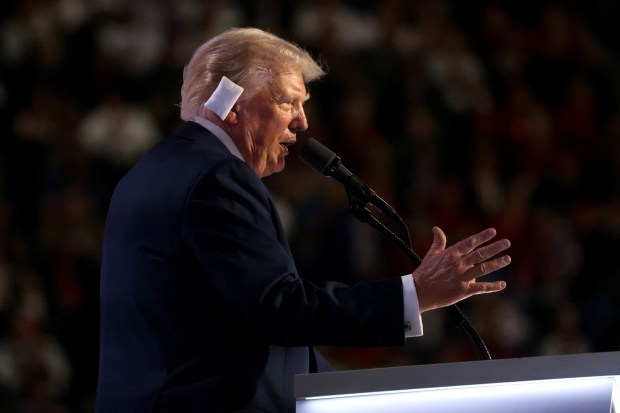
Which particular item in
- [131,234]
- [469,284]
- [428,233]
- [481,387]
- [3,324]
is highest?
[428,233]

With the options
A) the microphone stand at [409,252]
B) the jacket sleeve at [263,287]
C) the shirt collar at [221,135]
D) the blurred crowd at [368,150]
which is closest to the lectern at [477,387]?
the jacket sleeve at [263,287]

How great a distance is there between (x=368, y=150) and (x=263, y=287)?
3622 mm

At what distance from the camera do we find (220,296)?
200 cm

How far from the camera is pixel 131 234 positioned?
212cm

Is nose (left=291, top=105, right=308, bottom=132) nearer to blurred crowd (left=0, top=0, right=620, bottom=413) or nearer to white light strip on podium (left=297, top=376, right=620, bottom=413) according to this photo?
white light strip on podium (left=297, top=376, right=620, bottom=413)

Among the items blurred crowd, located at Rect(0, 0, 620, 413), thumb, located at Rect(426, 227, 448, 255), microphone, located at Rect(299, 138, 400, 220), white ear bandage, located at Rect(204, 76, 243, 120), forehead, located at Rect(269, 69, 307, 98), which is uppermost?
blurred crowd, located at Rect(0, 0, 620, 413)

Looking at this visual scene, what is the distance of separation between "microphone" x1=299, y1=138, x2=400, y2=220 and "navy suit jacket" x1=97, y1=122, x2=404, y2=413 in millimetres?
175

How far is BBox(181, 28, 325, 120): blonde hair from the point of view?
2287mm

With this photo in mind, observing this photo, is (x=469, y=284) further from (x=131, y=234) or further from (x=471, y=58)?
(x=471, y=58)

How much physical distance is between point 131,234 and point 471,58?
4.33 m

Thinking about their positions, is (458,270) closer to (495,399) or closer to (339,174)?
(495,399)

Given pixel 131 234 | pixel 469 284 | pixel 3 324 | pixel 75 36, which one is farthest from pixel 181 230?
pixel 75 36

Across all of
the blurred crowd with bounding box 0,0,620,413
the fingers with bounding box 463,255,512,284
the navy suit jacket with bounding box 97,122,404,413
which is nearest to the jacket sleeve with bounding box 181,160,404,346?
the navy suit jacket with bounding box 97,122,404,413

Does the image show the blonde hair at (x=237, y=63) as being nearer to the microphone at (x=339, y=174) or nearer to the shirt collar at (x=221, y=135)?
the shirt collar at (x=221, y=135)
